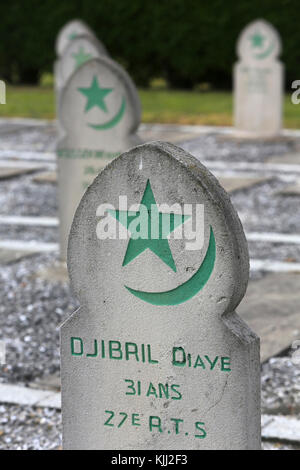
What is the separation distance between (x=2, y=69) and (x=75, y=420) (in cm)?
1934

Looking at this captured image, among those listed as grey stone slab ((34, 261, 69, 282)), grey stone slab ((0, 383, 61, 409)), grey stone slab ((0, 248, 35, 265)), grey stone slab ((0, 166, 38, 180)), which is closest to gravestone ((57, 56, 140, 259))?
grey stone slab ((34, 261, 69, 282))

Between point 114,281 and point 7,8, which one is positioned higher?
point 7,8

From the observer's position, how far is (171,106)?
58.2 feet

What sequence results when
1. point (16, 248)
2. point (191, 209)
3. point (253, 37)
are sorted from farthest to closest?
point (253, 37), point (16, 248), point (191, 209)

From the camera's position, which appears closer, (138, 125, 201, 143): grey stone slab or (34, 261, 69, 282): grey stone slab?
(34, 261, 69, 282): grey stone slab

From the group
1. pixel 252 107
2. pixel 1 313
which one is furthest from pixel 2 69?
pixel 1 313

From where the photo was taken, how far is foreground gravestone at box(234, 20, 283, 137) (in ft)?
45.5

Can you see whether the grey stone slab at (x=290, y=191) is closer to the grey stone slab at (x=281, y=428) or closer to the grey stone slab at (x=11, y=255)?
the grey stone slab at (x=11, y=255)

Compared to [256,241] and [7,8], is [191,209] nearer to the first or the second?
[256,241]

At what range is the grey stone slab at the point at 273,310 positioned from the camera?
5.66m

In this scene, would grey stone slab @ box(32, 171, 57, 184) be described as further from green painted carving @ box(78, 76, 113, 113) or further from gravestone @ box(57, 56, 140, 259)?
green painted carving @ box(78, 76, 113, 113)

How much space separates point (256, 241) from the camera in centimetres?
818

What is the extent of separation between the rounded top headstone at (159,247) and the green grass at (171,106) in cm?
1202

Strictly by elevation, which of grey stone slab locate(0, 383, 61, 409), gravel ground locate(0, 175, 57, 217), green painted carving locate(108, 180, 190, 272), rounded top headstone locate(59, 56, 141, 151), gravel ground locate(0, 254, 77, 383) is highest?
rounded top headstone locate(59, 56, 141, 151)
